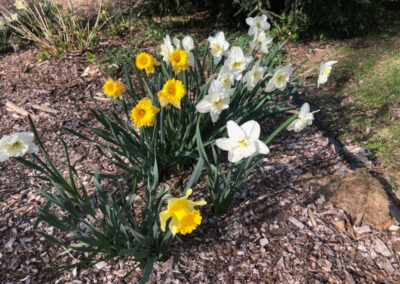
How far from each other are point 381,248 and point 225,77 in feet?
4.67

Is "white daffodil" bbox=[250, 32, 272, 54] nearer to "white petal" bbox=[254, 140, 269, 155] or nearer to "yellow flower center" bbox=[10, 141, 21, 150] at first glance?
"white petal" bbox=[254, 140, 269, 155]

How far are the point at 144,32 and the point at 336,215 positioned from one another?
3828 mm

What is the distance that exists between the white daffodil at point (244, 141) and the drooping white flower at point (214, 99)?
0.60ft

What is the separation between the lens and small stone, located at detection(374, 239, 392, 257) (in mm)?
1768

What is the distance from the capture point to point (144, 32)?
4.52 meters

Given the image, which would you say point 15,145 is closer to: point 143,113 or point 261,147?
point 143,113

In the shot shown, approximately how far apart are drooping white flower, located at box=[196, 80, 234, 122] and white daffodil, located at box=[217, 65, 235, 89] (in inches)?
1.6

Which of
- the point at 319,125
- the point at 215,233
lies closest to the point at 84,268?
the point at 215,233

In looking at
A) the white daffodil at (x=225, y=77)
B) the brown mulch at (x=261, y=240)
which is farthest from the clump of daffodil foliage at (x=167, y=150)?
the brown mulch at (x=261, y=240)

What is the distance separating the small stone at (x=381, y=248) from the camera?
177cm

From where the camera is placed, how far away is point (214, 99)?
1.50 metres

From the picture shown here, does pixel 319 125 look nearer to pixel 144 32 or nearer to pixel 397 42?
pixel 397 42

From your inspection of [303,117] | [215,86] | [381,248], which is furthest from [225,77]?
[381,248]

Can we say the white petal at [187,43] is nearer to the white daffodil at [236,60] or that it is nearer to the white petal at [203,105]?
the white daffodil at [236,60]
